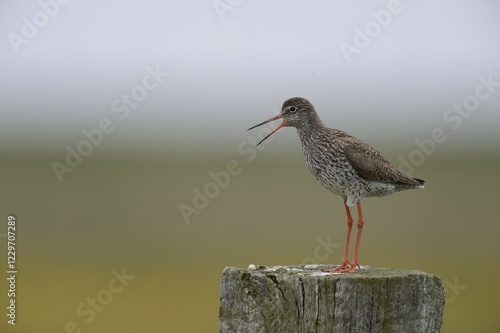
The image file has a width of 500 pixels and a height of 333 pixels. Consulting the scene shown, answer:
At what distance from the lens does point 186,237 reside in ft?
56.2

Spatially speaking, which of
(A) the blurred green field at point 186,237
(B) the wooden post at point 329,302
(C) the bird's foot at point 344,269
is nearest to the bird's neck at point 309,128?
(C) the bird's foot at point 344,269

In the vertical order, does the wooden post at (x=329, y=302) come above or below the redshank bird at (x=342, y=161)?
below

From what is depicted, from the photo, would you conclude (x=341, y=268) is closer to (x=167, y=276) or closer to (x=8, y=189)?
(x=167, y=276)

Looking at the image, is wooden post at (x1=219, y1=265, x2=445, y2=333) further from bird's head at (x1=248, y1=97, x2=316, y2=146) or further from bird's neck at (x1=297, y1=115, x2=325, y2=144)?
bird's head at (x1=248, y1=97, x2=316, y2=146)

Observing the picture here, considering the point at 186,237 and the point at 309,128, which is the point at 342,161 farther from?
the point at 186,237

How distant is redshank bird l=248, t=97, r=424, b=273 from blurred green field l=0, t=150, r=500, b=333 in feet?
19.9

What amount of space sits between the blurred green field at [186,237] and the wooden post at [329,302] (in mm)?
7796

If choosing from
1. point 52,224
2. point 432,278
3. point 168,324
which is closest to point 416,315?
point 432,278

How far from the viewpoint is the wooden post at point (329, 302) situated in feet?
14.3

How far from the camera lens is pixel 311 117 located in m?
7.19

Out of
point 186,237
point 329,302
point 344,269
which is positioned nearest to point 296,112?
point 344,269

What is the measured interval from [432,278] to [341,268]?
128cm

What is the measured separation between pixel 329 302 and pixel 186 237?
12.9 meters

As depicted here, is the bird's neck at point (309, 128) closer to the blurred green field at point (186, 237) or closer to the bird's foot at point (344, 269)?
the bird's foot at point (344, 269)
